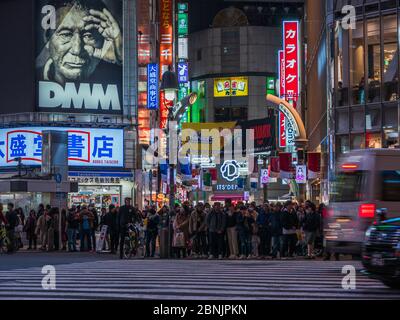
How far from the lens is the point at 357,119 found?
43.9m

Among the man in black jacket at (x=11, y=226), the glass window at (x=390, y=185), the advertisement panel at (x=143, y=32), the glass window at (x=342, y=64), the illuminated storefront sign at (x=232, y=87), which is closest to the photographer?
the glass window at (x=390, y=185)

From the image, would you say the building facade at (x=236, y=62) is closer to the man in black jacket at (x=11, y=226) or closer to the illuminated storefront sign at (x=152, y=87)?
the illuminated storefront sign at (x=152, y=87)

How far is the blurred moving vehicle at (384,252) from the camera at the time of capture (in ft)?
50.7

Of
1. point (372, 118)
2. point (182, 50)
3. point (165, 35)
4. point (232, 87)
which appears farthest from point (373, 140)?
point (232, 87)

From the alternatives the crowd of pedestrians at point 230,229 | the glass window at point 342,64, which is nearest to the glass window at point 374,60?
the glass window at point 342,64

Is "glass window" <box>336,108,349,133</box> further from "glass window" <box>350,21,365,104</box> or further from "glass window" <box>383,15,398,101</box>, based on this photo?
"glass window" <box>383,15,398,101</box>

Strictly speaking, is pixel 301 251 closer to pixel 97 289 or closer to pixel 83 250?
pixel 83 250

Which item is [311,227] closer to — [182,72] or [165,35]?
[165,35]

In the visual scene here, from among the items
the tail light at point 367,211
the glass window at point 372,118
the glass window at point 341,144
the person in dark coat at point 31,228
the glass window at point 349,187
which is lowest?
the person in dark coat at point 31,228

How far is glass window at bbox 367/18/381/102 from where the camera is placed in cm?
4259

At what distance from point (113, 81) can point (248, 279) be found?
39.3m

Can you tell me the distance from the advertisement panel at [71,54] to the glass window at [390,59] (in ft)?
67.3

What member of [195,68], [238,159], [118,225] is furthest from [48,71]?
[195,68]

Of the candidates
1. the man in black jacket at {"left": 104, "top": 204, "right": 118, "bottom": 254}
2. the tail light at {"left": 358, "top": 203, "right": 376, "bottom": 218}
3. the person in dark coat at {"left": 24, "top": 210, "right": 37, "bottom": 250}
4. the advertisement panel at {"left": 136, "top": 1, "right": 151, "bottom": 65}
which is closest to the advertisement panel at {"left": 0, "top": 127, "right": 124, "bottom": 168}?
the advertisement panel at {"left": 136, "top": 1, "right": 151, "bottom": 65}
